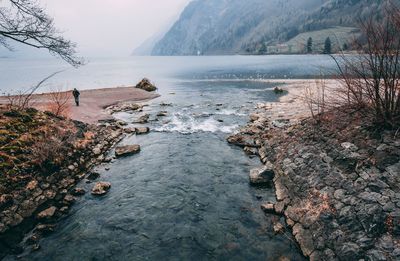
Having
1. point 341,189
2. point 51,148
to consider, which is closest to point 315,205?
point 341,189

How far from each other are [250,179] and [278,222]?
4591mm

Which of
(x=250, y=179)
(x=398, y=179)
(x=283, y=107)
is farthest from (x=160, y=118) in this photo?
(x=398, y=179)

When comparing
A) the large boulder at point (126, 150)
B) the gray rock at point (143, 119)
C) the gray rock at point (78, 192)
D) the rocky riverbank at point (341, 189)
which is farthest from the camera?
the gray rock at point (143, 119)

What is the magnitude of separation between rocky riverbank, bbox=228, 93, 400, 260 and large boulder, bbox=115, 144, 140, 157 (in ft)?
37.0

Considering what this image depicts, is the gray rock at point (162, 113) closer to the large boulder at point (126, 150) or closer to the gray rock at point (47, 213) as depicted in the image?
the large boulder at point (126, 150)

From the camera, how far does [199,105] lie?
4553cm

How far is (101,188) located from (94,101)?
33.6 m

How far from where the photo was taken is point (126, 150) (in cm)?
2461

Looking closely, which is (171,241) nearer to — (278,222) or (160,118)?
(278,222)

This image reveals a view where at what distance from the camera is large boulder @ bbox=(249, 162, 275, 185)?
18050mm

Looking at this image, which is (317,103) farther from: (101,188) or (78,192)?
(78,192)

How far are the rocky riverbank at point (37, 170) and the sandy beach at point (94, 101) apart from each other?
9752mm

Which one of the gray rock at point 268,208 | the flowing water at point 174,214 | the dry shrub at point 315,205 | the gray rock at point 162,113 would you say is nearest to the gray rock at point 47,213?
the flowing water at point 174,214

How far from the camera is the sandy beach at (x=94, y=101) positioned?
35.1 meters
